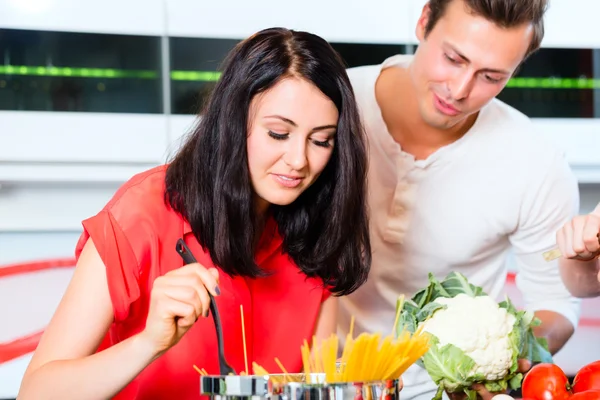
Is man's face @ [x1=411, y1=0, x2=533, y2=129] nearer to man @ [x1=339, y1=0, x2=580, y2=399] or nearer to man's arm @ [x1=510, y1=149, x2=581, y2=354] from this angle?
man @ [x1=339, y1=0, x2=580, y2=399]

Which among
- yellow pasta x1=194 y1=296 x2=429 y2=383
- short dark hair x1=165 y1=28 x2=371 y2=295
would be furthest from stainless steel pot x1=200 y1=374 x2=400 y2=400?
short dark hair x1=165 y1=28 x2=371 y2=295

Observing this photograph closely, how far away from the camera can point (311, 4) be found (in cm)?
304

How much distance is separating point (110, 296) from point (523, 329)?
2.58 ft

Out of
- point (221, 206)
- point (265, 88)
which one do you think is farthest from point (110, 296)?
point (265, 88)

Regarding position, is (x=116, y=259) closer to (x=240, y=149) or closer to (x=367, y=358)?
(x=240, y=149)

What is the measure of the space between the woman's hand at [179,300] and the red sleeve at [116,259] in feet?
0.67

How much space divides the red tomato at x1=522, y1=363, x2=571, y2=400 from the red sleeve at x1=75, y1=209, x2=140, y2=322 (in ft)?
2.20

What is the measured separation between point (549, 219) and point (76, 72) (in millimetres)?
1759

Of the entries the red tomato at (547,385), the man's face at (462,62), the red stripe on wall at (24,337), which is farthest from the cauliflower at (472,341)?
the red stripe on wall at (24,337)

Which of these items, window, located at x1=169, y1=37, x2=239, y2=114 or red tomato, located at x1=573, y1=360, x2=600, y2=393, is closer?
red tomato, located at x1=573, y1=360, x2=600, y2=393

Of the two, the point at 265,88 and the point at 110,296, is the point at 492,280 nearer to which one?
the point at 265,88

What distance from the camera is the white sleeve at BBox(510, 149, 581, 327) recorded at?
7.25 feet

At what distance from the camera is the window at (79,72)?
2883mm

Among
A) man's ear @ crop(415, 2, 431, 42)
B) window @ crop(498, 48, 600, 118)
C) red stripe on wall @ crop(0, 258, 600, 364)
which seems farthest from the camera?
window @ crop(498, 48, 600, 118)
